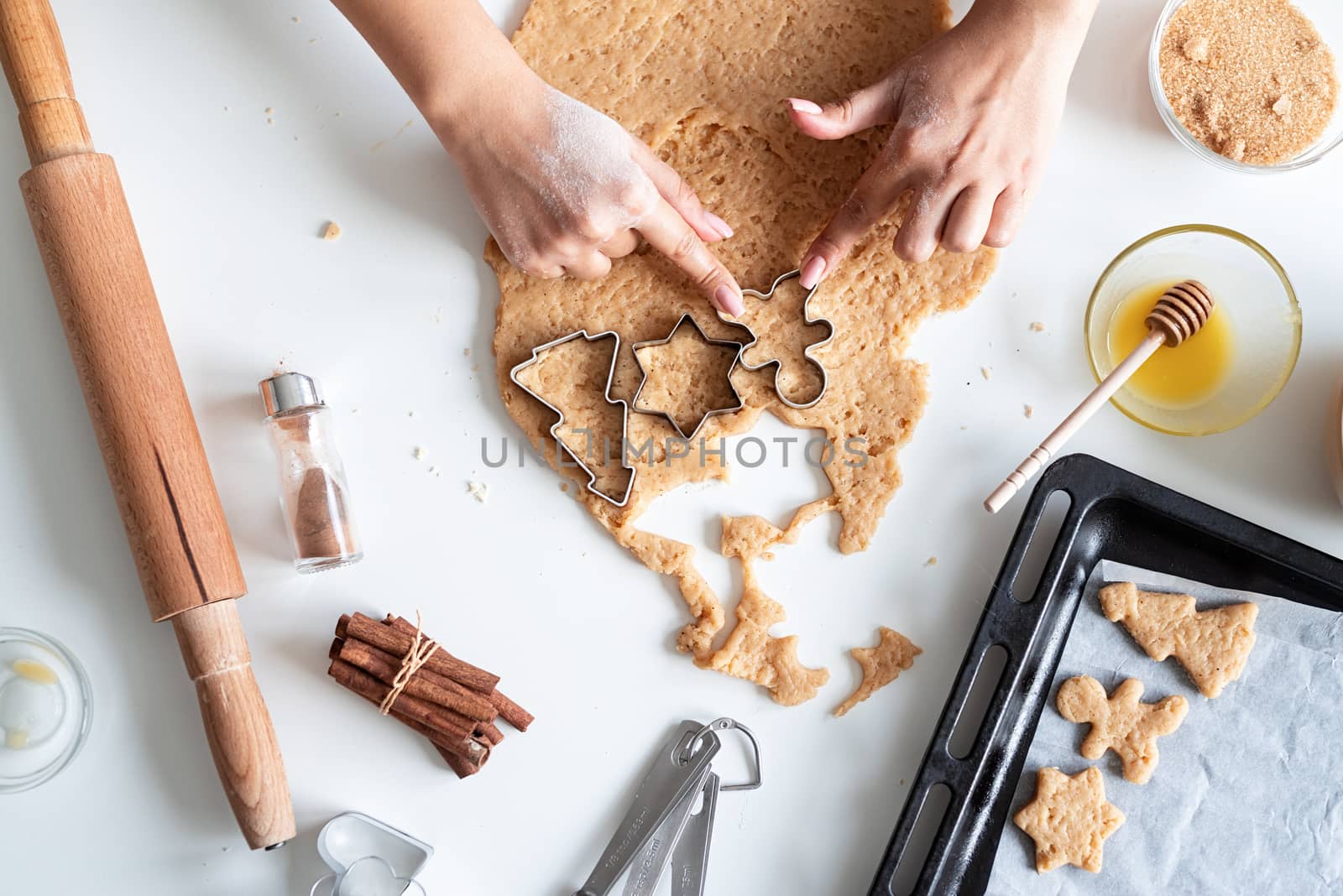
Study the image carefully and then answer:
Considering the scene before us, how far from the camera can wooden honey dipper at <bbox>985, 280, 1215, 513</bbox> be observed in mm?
1099

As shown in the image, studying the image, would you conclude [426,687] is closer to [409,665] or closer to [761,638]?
[409,665]

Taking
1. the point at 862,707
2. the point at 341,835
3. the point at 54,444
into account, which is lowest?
the point at 341,835

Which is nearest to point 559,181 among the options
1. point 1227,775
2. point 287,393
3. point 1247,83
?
point 287,393

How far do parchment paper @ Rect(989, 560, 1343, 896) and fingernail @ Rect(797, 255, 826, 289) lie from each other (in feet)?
1.81

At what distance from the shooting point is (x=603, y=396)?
1.18 meters

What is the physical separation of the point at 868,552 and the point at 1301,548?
20.1 inches

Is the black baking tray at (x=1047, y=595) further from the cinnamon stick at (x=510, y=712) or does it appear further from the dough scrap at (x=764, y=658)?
the cinnamon stick at (x=510, y=712)

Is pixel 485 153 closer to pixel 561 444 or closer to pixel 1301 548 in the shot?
pixel 561 444

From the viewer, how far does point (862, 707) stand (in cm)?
119

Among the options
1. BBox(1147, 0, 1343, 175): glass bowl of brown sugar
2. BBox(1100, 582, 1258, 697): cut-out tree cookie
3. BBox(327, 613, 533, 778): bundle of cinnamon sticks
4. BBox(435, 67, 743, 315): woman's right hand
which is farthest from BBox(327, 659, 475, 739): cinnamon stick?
BBox(1147, 0, 1343, 175): glass bowl of brown sugar

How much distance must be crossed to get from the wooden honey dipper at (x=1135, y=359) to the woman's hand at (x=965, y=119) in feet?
0.73

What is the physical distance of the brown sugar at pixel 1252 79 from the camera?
1.16m

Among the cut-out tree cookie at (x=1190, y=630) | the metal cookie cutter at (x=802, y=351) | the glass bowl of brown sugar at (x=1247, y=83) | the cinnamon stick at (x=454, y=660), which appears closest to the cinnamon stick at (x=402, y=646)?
the cinnamon stick at (x=454, y=660)

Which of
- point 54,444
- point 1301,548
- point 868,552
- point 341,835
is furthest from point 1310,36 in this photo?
point 54,444
